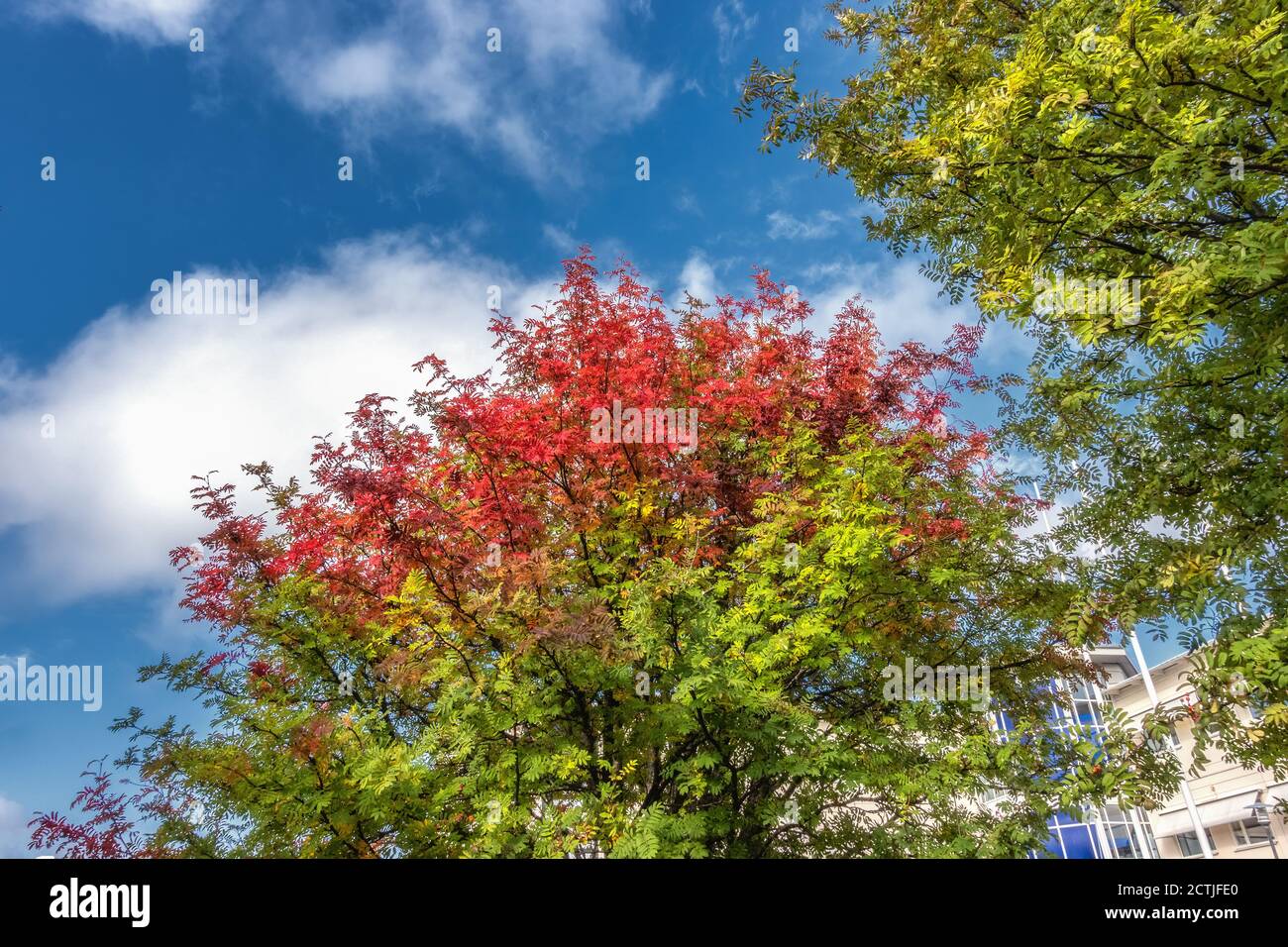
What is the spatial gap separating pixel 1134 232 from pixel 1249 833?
1282 inches

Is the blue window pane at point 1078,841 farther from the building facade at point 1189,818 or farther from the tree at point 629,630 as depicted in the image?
the tree at point 629,630

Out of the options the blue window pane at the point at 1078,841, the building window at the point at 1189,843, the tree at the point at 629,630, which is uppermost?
the tree at the point at 629,630

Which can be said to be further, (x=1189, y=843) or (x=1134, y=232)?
(x=1189, y=843)

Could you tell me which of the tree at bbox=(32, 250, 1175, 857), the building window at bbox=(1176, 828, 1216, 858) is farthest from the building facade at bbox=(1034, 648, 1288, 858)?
the tree at bbox=(32, 250, 1175, 857)

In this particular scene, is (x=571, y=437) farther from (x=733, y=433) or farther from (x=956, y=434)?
(x=956, y=434)

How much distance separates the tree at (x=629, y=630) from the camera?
7.62 m

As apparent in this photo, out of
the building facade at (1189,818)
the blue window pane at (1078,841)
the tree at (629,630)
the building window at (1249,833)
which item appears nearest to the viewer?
the tree at (629,630)

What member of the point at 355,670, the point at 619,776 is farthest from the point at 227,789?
the point at 619,776

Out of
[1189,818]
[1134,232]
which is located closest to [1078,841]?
[1189,818]

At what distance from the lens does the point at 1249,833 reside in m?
29.5

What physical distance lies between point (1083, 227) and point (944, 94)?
2.76 metres

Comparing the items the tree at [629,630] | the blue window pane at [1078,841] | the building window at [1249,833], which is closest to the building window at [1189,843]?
the building window at [1249,833]

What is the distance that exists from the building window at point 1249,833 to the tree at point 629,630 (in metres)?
26.0

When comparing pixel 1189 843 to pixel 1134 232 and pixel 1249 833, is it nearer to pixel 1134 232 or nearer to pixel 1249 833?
pixel 1249 833
